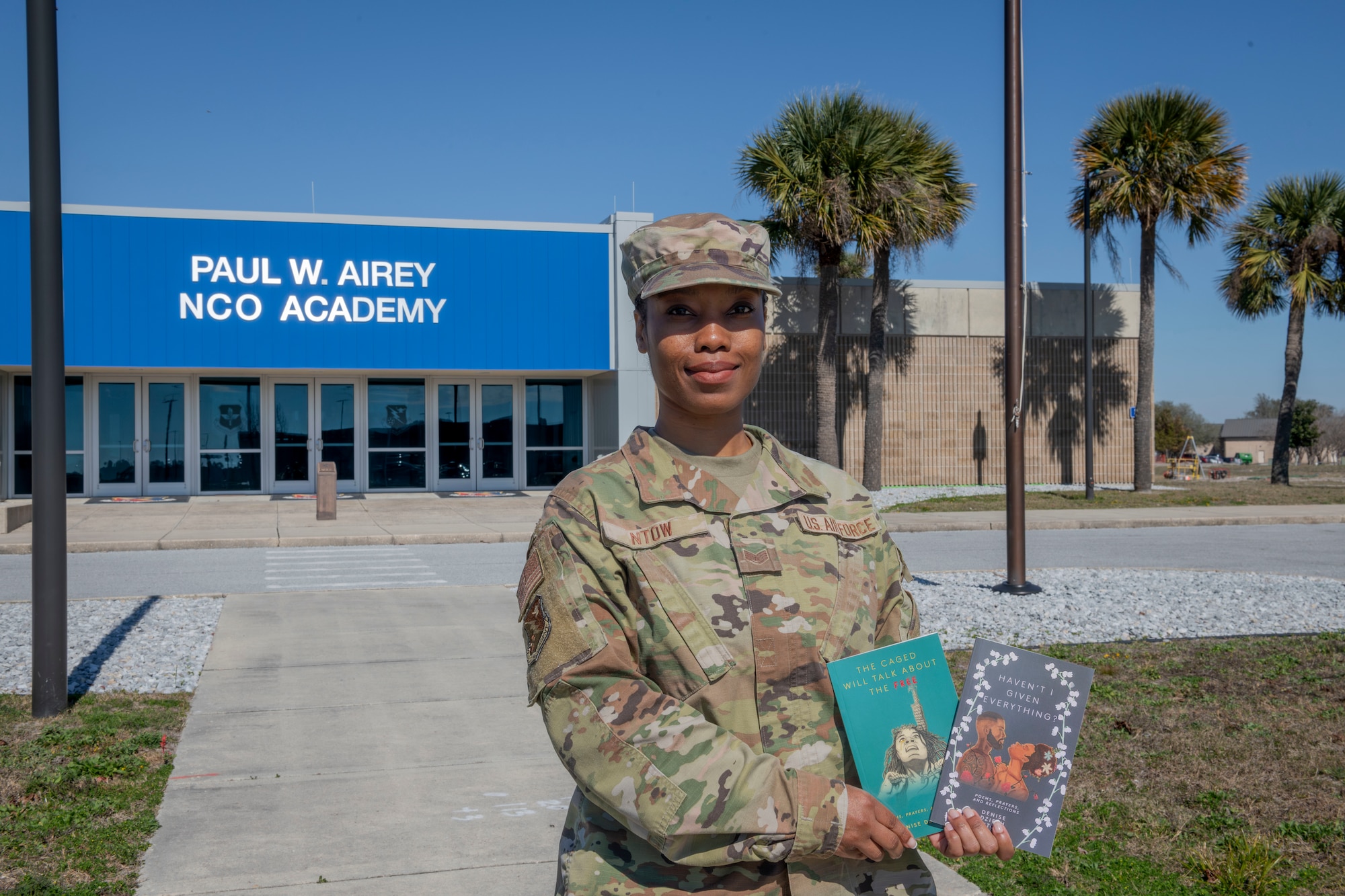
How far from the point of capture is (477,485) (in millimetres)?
25219

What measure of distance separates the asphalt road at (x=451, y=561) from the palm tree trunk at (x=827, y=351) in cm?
674

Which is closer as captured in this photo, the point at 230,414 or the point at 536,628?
the point at 536,628

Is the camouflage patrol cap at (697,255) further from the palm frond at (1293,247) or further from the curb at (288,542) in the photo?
the palm frond at (1293,247)

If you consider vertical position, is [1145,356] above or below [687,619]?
above

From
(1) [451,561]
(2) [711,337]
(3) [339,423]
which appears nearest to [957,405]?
(3) [339,423]

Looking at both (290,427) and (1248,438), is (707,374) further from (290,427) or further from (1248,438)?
(1248,438)

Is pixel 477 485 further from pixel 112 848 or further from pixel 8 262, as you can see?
pixel 112 848

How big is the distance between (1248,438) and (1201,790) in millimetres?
122077


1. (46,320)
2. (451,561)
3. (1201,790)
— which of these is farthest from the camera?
(451,561)

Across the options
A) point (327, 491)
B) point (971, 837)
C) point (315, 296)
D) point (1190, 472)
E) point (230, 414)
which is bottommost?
point (1190, 472)

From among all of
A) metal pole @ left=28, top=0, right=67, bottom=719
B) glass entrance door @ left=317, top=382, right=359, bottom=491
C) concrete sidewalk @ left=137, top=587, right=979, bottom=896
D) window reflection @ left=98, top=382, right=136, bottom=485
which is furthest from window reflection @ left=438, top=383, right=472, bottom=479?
metal pole @ left=28, top=0, right=67, bottom=719

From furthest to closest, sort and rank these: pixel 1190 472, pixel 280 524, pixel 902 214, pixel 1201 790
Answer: pixel 1190 472 < pixel 902 214 < pixel 280 524 < pixel 1201 790

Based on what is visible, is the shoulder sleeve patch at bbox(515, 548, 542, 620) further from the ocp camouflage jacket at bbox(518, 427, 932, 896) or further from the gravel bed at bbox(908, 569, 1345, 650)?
the gravel bed at bbox(908, 569, 1345, 650)

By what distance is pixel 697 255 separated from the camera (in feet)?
6.47
